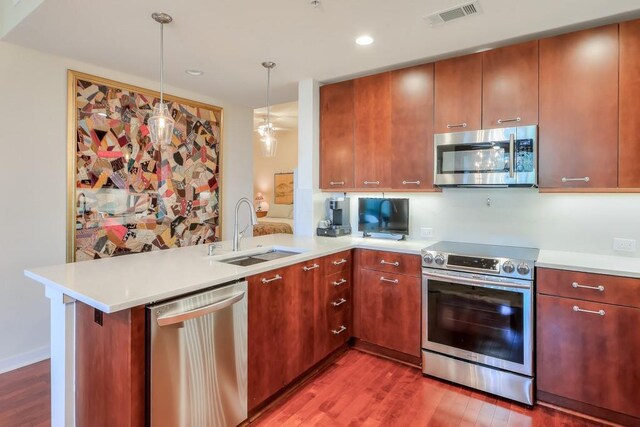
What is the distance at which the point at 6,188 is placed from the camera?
8.69 feet

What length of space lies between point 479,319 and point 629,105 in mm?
1715

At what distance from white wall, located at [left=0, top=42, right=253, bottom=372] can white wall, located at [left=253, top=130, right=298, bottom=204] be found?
578 cm

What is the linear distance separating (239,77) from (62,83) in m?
1.49

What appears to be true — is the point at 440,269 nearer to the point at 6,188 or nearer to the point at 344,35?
the point at 344,35

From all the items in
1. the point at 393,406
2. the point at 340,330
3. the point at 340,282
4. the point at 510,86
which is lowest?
the point at 393,406

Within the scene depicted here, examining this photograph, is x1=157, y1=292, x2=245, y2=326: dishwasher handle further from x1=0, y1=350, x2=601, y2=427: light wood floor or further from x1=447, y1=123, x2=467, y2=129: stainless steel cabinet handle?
x1=447, y1=123, x2=467, y2=129: stainless steel cabinet handle

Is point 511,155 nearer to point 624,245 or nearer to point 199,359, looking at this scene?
point 624,245

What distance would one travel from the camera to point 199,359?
5.64ft

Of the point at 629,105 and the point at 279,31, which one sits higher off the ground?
the point at 279,31

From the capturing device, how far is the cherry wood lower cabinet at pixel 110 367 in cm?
147

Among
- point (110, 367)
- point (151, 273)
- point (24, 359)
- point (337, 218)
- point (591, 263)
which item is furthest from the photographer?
point (337, 218)

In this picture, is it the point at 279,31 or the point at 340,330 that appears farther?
the point at 340,330

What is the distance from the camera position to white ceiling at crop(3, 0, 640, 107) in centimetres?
210

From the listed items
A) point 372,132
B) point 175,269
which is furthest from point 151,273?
point 372,132
